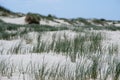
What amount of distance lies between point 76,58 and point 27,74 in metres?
1.32

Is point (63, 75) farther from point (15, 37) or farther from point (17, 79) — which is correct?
point (15, 37)

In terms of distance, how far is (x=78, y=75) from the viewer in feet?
11.1

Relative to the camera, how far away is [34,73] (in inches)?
138

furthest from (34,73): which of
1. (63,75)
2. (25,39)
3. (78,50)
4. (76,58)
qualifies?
(25,39)

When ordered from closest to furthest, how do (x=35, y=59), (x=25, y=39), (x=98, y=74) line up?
(x=98, y=74) → (x=35, y=59) → (x=25, y=39)

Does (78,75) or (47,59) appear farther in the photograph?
(47,59)

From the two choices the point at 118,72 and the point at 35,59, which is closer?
the point at 118,72

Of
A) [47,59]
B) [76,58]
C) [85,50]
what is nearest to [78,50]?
[85,50]

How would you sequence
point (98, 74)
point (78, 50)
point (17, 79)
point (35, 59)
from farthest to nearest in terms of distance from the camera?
point (78, 50) < point (35, 59) < point (98, 74) < point (17, 79)

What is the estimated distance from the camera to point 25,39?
312 inches

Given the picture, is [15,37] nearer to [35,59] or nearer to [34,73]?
[35,59]

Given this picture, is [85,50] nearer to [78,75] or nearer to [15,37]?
[78,75]

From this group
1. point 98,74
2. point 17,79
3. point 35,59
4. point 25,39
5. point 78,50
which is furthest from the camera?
point 25,39

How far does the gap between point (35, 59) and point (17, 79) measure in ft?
3.82
